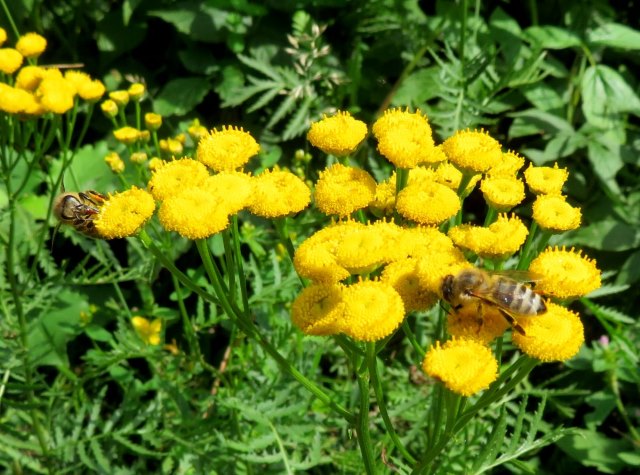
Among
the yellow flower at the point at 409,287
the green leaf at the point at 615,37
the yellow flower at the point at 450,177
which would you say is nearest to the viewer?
the yellow flower at the point at 409,287

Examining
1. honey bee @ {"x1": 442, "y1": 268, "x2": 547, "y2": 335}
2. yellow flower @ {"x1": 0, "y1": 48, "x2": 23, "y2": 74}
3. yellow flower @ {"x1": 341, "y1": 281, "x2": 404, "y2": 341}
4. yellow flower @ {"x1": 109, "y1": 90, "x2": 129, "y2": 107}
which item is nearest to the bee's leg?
honey bee @ {"x1": 442, "y1": 268, "x2": 547, "y2": 335}

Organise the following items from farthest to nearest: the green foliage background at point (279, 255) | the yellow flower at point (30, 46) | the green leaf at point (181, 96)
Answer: the green leaf at point (181, 96) → the yellow flower at point (30, 46) → the green foliage background at point (279, 255)

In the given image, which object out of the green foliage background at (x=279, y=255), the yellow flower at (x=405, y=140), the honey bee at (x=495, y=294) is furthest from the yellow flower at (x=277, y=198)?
the green foliage background at (x=279, y=255)

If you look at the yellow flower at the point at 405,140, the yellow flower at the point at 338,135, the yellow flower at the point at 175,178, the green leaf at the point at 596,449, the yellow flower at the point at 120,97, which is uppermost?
the yellow flower at the point at 405,140

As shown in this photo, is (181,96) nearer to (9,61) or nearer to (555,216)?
(9,61)

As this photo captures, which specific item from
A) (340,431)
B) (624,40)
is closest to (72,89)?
(340,431)

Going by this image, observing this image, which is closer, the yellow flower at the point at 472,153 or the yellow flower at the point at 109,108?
the yellow flower at the point at 472,153

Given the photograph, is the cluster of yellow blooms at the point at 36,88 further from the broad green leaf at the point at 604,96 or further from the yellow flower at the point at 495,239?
the broad green leaf at the point at 604,96

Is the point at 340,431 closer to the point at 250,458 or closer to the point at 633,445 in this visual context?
the point at 250,458
